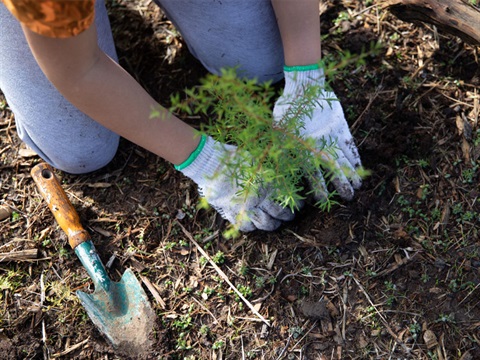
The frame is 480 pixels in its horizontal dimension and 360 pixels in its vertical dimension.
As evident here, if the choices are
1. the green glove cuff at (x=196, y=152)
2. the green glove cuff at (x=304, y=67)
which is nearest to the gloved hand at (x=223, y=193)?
the green glove cuff at (x=196, y=152)

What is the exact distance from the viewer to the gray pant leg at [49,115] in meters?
2.01

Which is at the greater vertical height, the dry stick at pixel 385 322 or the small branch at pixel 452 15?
the small branch at pixel 452 15

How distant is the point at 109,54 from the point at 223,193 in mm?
847

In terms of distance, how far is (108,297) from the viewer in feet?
6.70

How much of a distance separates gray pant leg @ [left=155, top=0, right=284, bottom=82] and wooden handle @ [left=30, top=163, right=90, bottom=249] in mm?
899

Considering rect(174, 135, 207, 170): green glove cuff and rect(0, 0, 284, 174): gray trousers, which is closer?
rect(174, 135, 207, 170): green glove cuff

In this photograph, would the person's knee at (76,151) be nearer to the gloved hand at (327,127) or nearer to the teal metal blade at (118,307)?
the teal metal blade at (118,307)

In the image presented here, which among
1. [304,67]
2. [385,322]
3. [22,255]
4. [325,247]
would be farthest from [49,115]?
[385,322]

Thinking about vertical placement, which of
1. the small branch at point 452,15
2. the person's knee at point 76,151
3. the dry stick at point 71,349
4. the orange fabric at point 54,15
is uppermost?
the orange fabric at point 54,15

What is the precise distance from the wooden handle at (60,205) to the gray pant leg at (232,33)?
35.4 inches

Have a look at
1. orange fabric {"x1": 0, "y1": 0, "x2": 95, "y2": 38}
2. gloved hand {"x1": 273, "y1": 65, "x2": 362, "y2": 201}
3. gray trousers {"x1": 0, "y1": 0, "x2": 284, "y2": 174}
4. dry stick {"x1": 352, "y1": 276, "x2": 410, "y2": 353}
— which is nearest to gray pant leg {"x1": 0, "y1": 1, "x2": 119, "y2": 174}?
gray trousers {"x1": 0, "y1": 0, "x2": 284, "y2": 174}

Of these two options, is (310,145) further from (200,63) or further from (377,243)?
(200,63)

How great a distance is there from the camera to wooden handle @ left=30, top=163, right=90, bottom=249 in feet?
6.83

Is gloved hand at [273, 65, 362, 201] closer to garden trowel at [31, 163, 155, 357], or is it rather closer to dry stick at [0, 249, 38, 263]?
Answer: garden trowel at [31, 163, 155, 357]
